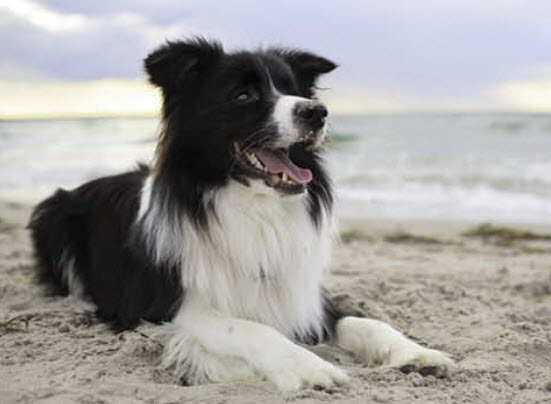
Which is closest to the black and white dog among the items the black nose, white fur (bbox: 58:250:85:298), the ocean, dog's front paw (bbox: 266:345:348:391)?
the black nose

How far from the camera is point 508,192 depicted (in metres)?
11.9

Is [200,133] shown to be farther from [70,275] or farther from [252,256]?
[70,275]

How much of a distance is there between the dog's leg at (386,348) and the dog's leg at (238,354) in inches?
16.8

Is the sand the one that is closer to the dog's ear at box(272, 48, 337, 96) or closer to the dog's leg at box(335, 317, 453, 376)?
the dog's leg at box(335, 317, 453, 376)

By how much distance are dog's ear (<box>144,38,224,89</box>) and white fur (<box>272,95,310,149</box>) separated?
1.67ft

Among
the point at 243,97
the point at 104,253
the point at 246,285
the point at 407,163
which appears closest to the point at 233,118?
the point at 243,97

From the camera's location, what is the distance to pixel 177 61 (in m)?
3.60

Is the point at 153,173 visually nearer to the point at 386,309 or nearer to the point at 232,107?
the point at 232,107

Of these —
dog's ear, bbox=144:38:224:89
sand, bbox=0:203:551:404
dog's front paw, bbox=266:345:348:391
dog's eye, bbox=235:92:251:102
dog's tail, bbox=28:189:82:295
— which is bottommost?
sand, bbox=0:203:551:404

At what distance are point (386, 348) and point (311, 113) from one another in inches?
47.2

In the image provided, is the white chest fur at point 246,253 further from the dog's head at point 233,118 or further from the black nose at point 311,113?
the black nose at point 311,113

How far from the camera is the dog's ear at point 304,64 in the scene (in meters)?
4.03

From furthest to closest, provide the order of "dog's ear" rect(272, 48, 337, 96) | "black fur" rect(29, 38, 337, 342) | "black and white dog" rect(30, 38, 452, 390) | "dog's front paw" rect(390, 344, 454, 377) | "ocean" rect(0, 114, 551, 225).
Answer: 1. "ocean" rect(0, 114, 551, 225)
2. "dog's ear" rect(272, 48, 337, 96)
3. "black fur" rect(29, 38, 337, 342)
4. "black and white dog" rect(30, 38, 452, 390)
5. "dog's front paw" rect(390, 344, 454, 377)

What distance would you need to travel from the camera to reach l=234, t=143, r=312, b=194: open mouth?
346cm
